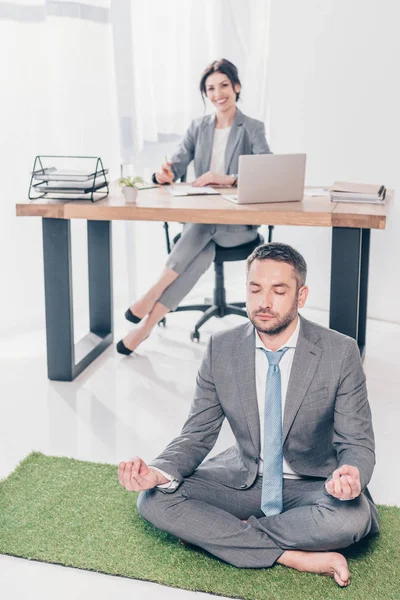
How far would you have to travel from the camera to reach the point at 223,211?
3336mm

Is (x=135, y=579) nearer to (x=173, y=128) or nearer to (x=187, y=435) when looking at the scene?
(x=187, y=435)

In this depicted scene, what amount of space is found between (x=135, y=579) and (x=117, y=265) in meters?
2.70

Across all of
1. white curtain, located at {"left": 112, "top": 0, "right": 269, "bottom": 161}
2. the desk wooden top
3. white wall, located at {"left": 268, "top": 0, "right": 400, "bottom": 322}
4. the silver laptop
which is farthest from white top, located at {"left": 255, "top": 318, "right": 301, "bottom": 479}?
white curtain, located at {"left": 112, "top": 0, "right": 269, "bottom": 161}

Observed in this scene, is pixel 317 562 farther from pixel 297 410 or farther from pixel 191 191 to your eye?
pixel 191 191

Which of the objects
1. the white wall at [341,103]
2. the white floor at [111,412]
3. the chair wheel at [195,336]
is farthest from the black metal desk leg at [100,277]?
the white wall at [341,103]

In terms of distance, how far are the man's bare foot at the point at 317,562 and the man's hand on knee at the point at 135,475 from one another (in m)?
0.39

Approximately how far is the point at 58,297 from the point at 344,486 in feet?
6.10

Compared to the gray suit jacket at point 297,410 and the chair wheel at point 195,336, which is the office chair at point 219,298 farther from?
the gray suit jacket at point 297,410

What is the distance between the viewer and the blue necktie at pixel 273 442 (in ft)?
7.50

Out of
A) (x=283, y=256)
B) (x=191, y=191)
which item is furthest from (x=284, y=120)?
(x=283, y=256)

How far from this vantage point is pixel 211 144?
4.32 metres

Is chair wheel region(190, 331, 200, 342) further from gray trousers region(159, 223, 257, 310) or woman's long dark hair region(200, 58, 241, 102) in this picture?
woman's long dark hair region(200, 58, 241, 102)

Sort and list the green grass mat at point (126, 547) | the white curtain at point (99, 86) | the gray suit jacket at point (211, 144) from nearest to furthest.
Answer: the green grass mat at point (126, 547)
the white curtain at point (99, 86)
the gray suit jacket at point (211, 144)

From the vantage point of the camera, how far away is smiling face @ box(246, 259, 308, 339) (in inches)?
88.7
